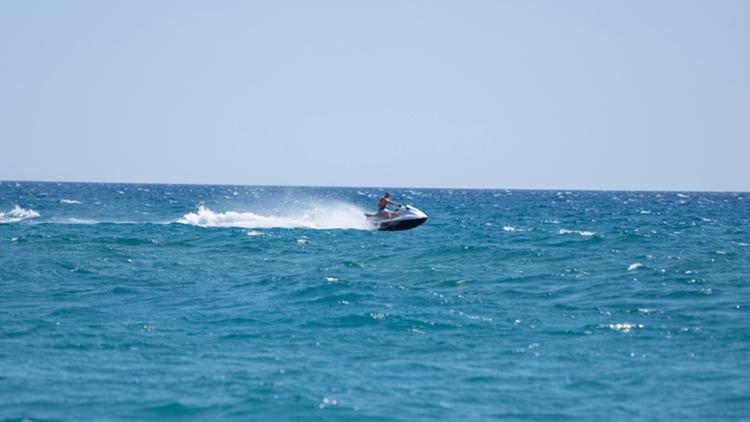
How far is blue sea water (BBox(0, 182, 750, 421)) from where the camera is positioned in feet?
36.2

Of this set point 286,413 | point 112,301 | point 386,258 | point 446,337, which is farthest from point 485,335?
point 386,258

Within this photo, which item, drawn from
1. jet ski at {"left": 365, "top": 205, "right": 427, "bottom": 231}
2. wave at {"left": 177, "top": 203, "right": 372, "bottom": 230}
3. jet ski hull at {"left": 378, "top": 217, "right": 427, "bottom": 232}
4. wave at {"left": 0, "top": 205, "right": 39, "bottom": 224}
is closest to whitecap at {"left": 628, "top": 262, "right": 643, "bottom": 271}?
jet ski at {"left": 365, "top": 205, "right": 427, "bottom": 231}

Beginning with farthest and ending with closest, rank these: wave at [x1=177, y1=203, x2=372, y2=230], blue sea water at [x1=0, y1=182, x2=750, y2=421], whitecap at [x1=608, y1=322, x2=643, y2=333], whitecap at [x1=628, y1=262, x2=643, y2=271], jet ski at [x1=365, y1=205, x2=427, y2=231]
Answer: wave at [x1=177, y1=203, x2=372, y2=230]
jet ski at [x1=365, y1=205, x2=427, y2=231]
whitecap at [x1=628, y1=262, x2=643, y2=271]
whitecap at [x1=608, y1=322, x2=643, y2=333]
blue sea water at [x1=0, y1=182, x2=750, y2=421]

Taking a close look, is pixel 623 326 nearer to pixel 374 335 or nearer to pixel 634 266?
pixel 374 335

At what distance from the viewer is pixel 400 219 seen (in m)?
38.1

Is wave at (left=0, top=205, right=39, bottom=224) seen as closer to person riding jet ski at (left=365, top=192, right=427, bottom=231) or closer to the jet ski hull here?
person riding jet ski at (left=365, top=192, right=427, bottom=231)

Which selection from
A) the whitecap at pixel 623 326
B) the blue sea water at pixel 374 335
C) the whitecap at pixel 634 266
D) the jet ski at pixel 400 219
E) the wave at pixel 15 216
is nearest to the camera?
the blue sea water at pixel 374 335

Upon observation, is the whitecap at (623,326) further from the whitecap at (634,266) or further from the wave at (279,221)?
the wave at (279,221)

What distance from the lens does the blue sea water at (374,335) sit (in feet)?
36.2

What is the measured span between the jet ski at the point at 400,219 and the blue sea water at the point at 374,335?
22.8 feet

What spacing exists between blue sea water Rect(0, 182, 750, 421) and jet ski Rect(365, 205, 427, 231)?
22.8ft

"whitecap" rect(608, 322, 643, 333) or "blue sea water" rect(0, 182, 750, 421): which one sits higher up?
"whitecap" rect(608, 322, 643, 333)

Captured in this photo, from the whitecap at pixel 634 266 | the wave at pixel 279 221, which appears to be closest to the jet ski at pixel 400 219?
the wave at pixel 279 221

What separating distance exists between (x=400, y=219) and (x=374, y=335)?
23.0 m
